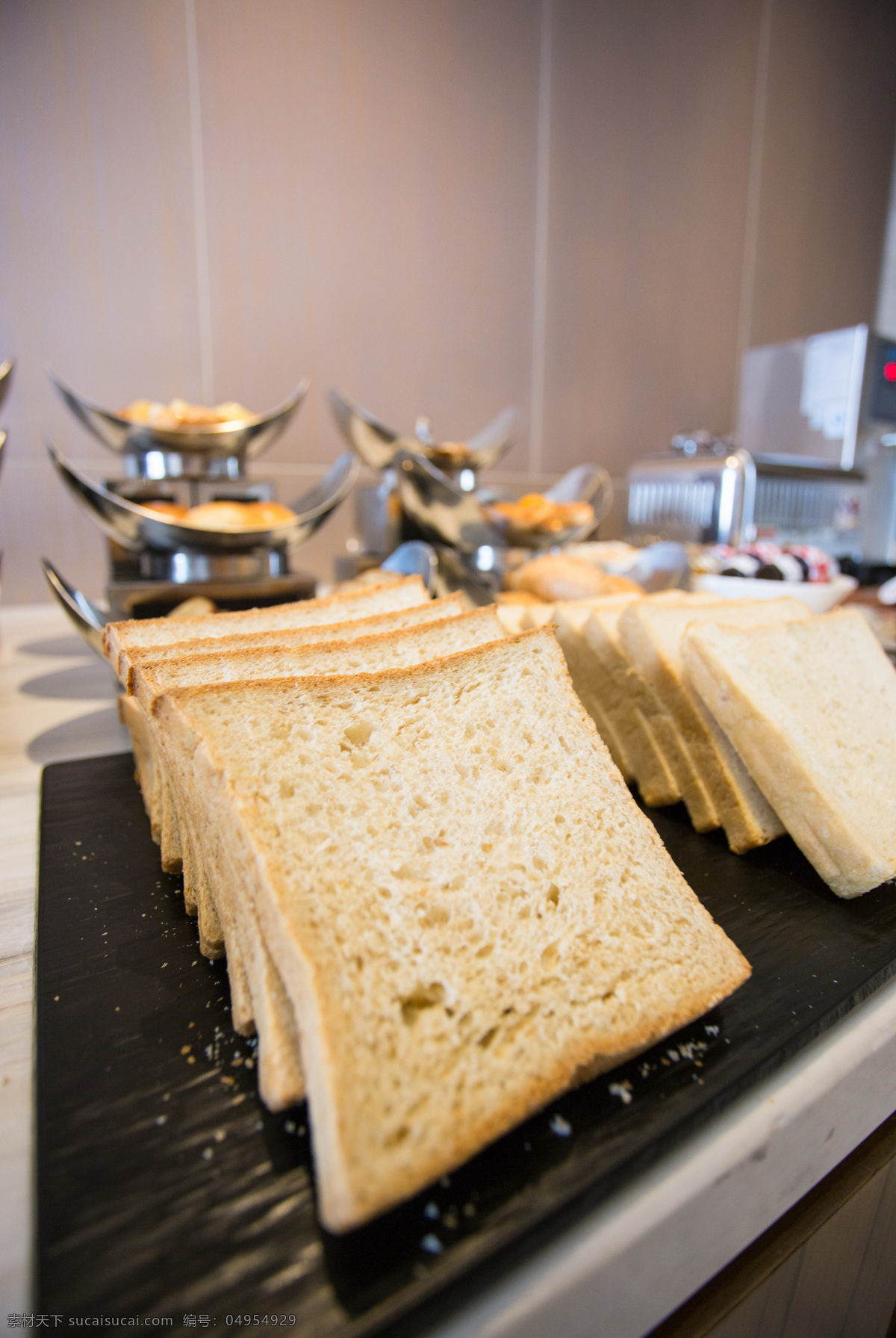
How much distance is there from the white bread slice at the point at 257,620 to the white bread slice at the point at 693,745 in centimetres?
41

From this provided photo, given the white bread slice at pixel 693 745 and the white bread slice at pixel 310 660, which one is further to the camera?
the white bread slice at pixel 693 745

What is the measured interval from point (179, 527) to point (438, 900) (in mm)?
1072

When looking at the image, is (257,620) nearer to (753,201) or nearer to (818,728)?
(818,728)

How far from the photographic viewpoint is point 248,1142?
48cm

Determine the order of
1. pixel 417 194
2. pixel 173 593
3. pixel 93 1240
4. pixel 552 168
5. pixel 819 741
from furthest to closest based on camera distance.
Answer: pixel 552 168 → pixel 417 194 → pixel 173 593 → pixel 819 741 → pixel 93 1240

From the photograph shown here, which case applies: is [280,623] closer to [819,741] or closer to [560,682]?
[560,682]

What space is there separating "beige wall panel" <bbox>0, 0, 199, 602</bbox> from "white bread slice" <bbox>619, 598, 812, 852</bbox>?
2531 millimetres

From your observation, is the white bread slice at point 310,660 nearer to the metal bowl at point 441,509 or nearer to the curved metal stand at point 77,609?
the curved metal stand at point 77,609

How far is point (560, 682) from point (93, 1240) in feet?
2.07

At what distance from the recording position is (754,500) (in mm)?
3377

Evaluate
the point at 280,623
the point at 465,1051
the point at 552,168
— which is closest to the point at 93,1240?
the point at 465,1051

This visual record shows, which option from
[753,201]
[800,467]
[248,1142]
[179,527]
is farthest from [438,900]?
[753,201]

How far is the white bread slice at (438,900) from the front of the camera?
464 mm

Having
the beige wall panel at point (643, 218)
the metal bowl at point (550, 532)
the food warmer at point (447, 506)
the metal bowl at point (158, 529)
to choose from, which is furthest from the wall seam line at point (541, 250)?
the metal bowl at point (158, 529)
